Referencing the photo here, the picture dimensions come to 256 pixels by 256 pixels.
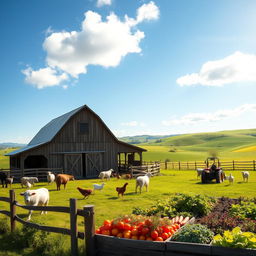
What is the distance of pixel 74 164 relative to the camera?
27.9 metres

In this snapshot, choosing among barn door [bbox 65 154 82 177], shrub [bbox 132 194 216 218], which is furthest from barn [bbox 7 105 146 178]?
shrub [bbox 132 194 216 218]

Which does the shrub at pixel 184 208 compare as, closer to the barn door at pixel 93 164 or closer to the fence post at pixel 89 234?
the fence post at pixel 89 234

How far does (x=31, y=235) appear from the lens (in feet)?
27.7

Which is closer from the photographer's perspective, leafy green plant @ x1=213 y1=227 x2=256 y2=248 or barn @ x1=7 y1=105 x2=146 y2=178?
leafy green plant @ x1=213 y1=227 x2=256 y2=248

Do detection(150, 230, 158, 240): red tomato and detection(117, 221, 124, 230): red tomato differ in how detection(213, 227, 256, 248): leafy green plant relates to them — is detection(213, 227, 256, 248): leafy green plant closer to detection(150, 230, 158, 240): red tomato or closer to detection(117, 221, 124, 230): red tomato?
detection(150, 230, 158, 240): red tomato

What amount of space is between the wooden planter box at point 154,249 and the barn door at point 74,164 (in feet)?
70.6

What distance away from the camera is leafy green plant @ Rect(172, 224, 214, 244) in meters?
6.13

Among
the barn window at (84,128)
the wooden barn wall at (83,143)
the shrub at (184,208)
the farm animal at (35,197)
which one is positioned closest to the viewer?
the shrub at (184,208)

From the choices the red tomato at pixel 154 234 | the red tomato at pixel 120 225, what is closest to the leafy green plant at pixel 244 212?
the red tomato at pixel 154 234

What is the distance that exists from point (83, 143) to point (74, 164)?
2.38 m

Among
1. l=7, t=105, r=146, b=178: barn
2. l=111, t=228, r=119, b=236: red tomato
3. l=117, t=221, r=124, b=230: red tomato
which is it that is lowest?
l=111, t=228, r=119, b=236: red tomato

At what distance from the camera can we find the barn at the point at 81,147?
27.1 m

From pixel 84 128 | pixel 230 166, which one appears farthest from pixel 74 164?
pixel 230 166

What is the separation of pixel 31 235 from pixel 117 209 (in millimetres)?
4636
